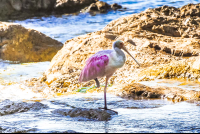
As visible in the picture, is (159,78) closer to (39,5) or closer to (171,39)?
(171,39)

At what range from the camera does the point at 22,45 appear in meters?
14.6

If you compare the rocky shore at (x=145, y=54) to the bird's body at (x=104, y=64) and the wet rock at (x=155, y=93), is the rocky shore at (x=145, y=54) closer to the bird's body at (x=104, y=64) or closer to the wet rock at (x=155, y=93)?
the wet rock at (x=155, y=93)

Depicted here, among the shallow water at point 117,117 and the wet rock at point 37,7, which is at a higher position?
the wet rock at point 37,7

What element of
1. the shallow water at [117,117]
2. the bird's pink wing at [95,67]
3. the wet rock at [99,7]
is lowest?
the shallow water at [117,117]

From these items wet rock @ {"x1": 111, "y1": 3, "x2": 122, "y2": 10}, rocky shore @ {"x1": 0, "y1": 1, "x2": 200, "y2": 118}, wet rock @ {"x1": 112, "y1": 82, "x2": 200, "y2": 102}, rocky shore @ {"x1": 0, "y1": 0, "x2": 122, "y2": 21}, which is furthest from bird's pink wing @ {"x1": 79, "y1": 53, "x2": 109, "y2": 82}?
rocky shore @ {"x1": 0, "y1": 0, "x2": 122, "y2": 21}

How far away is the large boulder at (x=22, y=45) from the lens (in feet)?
47.0

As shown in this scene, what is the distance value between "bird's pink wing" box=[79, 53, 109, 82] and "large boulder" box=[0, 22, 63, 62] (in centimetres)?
971

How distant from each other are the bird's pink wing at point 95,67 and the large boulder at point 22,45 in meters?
9.71

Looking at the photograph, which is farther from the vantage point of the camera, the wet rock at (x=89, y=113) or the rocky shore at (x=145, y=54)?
the rocky shore at (x=145, y=54)

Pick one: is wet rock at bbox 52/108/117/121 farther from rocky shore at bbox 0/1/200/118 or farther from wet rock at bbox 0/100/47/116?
wet rock at bbox 0/100/47/116

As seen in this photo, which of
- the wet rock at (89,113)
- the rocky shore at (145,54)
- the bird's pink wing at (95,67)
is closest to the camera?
the wet rock at (89,113)

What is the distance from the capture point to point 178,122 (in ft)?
13.5

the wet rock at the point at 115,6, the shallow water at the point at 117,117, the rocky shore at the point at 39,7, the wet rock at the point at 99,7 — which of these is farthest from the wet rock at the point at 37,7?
the shallow water at the point at 117,117

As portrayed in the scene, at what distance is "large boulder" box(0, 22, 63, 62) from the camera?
47.0ft
